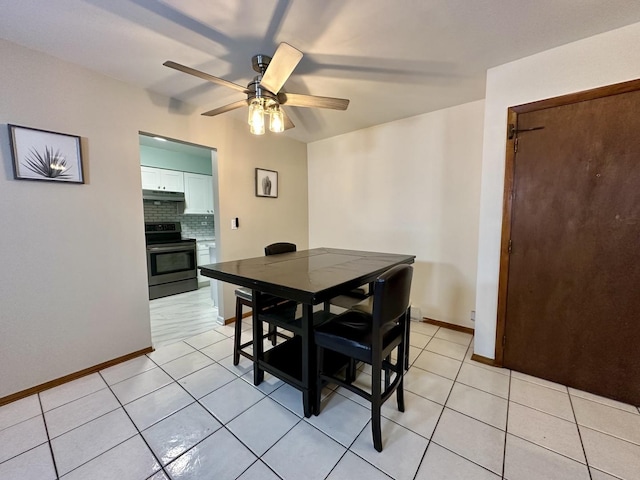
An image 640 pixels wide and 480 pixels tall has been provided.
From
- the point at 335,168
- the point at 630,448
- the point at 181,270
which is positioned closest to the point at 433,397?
the point at 630,448

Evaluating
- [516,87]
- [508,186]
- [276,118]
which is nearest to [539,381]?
[508,186]

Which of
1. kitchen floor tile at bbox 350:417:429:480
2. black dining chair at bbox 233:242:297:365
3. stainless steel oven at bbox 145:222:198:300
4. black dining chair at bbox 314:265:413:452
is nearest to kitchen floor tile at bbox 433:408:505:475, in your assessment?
kitchen floor tile at bbox 350:417:429:480

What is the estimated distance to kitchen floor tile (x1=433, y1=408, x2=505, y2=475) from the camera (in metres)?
1.32

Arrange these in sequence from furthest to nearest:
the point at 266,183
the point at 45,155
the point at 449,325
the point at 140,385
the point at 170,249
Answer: the point at 170,249 → the point at 266,183 → the point at 449,325 → the point at 140,385 → the point at 45,155

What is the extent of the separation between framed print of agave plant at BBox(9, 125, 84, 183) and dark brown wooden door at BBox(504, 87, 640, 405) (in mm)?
3304

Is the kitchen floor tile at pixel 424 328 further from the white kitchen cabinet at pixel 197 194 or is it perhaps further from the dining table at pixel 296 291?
the white kitchen cabinet at pixel 197 194

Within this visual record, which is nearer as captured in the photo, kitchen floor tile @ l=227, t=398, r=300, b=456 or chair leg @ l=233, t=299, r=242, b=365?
kitchen floor tile @ l=227, t=398, r=300, b=456

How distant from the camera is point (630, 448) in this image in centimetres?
138

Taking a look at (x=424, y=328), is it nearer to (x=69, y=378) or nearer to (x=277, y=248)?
(x=277, y=248)

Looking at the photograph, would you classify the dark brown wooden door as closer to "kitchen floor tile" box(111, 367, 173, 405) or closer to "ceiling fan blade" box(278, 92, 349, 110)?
"ceiling fan blade" box(278, 92, 349, 110)

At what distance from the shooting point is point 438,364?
218cm

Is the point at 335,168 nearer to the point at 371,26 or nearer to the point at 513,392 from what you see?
the point at 371,26

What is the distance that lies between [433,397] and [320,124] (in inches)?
116

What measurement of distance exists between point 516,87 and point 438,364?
223 centimetres
